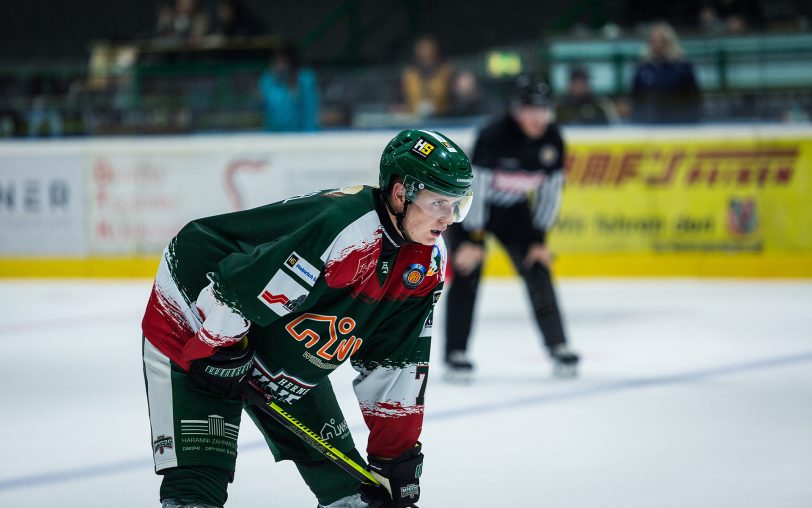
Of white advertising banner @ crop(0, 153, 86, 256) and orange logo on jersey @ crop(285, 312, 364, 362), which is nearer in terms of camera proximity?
orange logo on jersey @ crop(285, 312, 364, 362)

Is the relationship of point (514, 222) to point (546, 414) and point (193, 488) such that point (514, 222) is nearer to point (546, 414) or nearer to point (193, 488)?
point (546, 414)

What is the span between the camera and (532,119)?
4977mm

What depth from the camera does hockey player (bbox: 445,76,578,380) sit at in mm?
5090

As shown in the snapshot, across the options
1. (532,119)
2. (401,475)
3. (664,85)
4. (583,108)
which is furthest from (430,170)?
(583,108)

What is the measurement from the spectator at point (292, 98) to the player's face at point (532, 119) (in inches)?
157

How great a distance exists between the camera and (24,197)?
30.0 ft

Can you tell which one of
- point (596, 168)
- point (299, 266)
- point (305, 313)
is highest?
point (299, 266)

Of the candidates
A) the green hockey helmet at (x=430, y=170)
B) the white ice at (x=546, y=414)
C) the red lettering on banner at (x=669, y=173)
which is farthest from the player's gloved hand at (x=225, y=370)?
the red lettering on banner at (x=669, y=173)

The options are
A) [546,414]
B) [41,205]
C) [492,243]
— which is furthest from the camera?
[41,205]

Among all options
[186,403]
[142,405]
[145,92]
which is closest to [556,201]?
[142,405]

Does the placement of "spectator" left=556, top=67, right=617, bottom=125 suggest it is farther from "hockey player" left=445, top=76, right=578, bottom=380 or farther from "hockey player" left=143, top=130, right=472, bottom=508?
"hockey player" left=143, top=130, right=472, bottom=508

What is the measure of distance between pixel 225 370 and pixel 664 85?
6.40m

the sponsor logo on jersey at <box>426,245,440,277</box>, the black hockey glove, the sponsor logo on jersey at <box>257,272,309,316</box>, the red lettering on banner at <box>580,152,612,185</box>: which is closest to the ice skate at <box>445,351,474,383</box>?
the black hockey glove

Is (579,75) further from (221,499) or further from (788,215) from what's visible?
(221,499)
